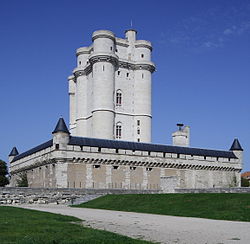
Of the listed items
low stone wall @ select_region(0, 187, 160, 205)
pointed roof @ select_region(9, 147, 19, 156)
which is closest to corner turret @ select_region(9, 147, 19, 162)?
pointed roof @ select_region(9, 147, 19, 156)

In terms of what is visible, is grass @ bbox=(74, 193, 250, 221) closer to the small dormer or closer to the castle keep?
the castle keep

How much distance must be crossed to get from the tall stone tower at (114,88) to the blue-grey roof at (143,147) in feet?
31.4

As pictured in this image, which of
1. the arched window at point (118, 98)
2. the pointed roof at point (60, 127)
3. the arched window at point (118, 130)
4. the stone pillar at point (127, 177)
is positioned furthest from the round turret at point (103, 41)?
the stone pillar at point (127, 177)

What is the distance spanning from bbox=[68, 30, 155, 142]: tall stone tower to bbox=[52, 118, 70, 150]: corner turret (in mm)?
14441

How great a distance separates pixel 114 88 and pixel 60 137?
20.8 meters

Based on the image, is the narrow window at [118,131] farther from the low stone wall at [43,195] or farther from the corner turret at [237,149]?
the low stone wall at [43,195]

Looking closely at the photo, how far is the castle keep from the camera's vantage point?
46.8 metres

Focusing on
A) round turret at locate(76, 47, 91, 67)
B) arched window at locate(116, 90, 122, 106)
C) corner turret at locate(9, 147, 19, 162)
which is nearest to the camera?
arched window at locate(116, 90, 122, 106)

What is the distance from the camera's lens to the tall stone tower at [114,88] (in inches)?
2450

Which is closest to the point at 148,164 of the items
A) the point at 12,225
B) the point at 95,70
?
the point at 95,70

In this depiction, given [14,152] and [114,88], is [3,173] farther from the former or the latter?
[114,88]

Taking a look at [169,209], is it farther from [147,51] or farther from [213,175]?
[147,51]

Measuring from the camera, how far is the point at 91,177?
4706cm

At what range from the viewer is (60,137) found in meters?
46.1
